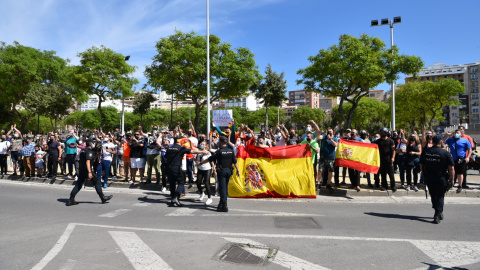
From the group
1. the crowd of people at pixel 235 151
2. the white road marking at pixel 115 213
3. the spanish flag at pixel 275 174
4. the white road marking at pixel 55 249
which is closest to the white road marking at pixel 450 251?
the crowd of people at pixel 235 151

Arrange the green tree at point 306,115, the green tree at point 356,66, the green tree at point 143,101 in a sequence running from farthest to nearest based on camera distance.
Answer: the green tree at point 306,115, the green tree at point 143,101, the green tree at point 356,66

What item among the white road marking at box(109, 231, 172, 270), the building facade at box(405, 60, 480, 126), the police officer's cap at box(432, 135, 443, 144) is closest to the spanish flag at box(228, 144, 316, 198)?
the police officer's cap at box(432, 135, 443, 144)

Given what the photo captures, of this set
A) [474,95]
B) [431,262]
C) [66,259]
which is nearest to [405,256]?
[431,262]

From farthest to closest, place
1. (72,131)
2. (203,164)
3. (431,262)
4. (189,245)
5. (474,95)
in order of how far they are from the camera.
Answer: (474,95), (72,131), (203,164), (189,245), (431,262)

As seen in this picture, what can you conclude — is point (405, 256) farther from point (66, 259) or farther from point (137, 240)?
point (66, 259)

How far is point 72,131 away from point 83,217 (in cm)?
672

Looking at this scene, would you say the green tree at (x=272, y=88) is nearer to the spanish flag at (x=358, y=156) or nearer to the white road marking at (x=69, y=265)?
the spanish flag at (x=358, y=156)

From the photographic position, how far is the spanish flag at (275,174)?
10.0 m

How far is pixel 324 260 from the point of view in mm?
4758

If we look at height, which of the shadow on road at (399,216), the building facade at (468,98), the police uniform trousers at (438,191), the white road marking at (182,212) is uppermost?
the building facade at (468,98)

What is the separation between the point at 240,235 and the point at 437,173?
450cm

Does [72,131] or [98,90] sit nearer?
[72,131]

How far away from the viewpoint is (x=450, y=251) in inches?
203

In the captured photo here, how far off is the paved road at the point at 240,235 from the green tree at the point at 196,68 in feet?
61.0
